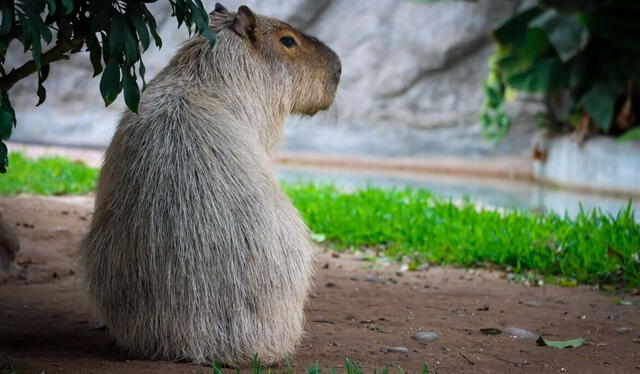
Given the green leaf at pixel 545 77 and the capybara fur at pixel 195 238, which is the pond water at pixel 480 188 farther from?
the capybara fur at pixel 195 238

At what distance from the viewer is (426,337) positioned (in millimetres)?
3369

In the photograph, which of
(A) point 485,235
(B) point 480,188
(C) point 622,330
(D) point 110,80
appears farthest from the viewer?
(B) point 480,188

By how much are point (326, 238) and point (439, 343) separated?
2.70 metres

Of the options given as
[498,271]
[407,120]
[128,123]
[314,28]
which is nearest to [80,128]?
[314,28]

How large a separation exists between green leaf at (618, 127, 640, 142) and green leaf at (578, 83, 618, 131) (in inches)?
10.3

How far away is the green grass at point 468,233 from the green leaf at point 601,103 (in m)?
4.48

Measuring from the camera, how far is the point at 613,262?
4.71m

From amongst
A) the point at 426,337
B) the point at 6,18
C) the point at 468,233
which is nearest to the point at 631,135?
the point at 468,233

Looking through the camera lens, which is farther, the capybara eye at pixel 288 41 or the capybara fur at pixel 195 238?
the capybara eye at pixel 288 41

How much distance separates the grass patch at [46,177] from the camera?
7188mm

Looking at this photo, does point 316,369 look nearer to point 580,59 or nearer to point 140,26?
point 140,26

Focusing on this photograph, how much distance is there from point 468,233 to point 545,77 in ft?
21.1

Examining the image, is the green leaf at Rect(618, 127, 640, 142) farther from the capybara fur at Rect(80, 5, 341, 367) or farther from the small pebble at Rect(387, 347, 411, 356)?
the capybara fur at Rect(80, 5, 341, 367)

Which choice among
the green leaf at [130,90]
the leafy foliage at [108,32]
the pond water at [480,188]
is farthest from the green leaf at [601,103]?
the green leaf at [130,90]
